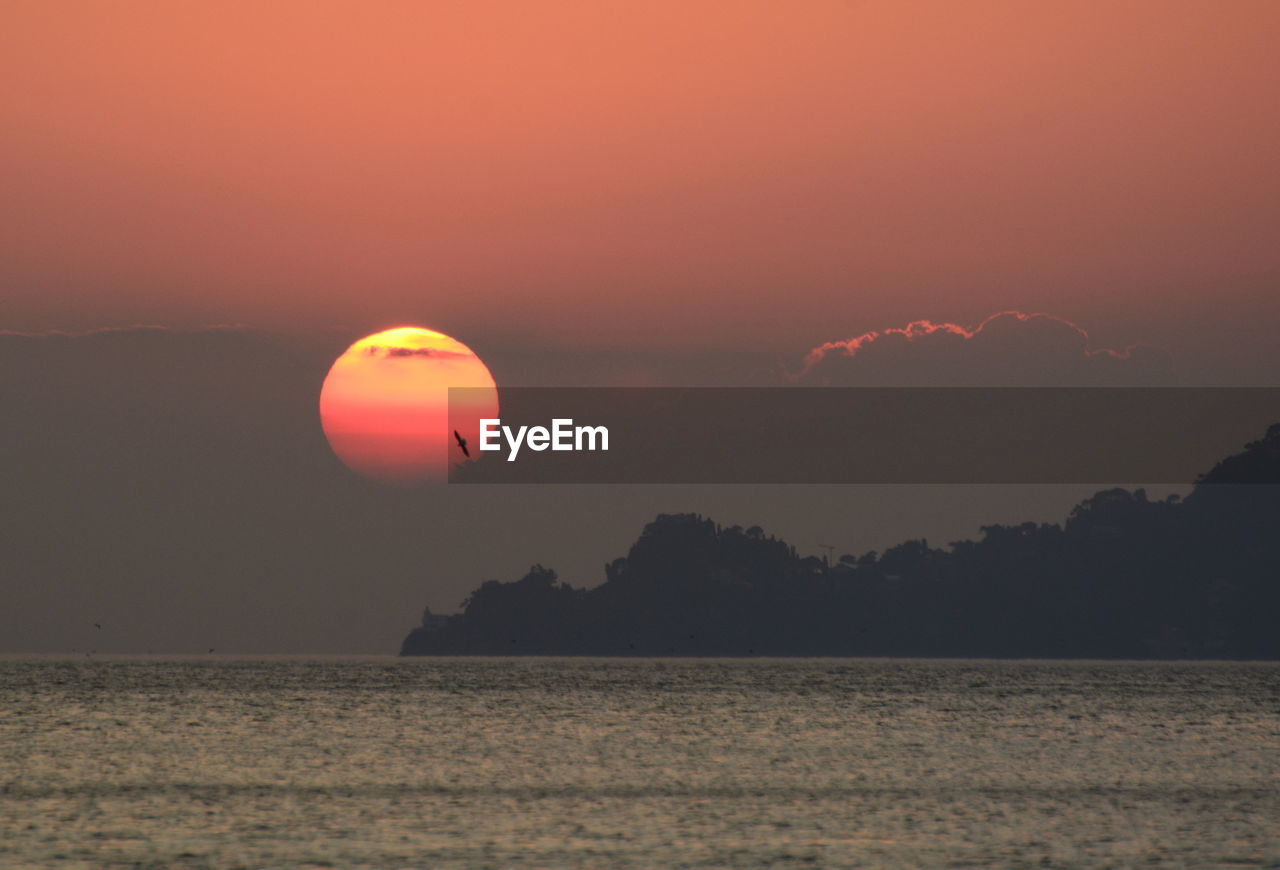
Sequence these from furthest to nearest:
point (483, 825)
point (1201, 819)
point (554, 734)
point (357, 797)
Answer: point (554, 734)
point (357, 797)
point (1201, 819)
point (483, 825)

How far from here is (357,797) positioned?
9388 centimetres

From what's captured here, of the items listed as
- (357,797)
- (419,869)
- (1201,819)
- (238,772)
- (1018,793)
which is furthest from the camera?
(238,772)

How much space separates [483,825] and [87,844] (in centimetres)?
1878

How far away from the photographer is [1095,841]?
7544cm

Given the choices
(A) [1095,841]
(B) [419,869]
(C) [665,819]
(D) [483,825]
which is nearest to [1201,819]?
(A) [1095,841]

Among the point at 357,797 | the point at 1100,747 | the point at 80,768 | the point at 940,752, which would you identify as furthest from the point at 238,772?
the point at 1100,747

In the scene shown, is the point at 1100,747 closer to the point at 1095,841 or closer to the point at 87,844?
the point at 1095,841

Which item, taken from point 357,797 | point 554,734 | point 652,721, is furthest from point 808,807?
point 652,721

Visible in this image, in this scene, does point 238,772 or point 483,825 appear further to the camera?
point 238,772

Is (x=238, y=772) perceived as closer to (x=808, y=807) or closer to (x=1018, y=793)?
(x=808, y=807)

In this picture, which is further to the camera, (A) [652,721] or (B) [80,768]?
(A) [652,721]

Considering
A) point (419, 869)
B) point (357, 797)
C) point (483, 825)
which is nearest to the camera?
point (419, 869)

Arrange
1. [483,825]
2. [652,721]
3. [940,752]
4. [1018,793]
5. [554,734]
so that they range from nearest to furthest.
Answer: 1. [483,825]
2. [1018,793]
3. [940,752]
4. [554,734]
5. [652,721]

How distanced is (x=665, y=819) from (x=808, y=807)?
33.7 ft
